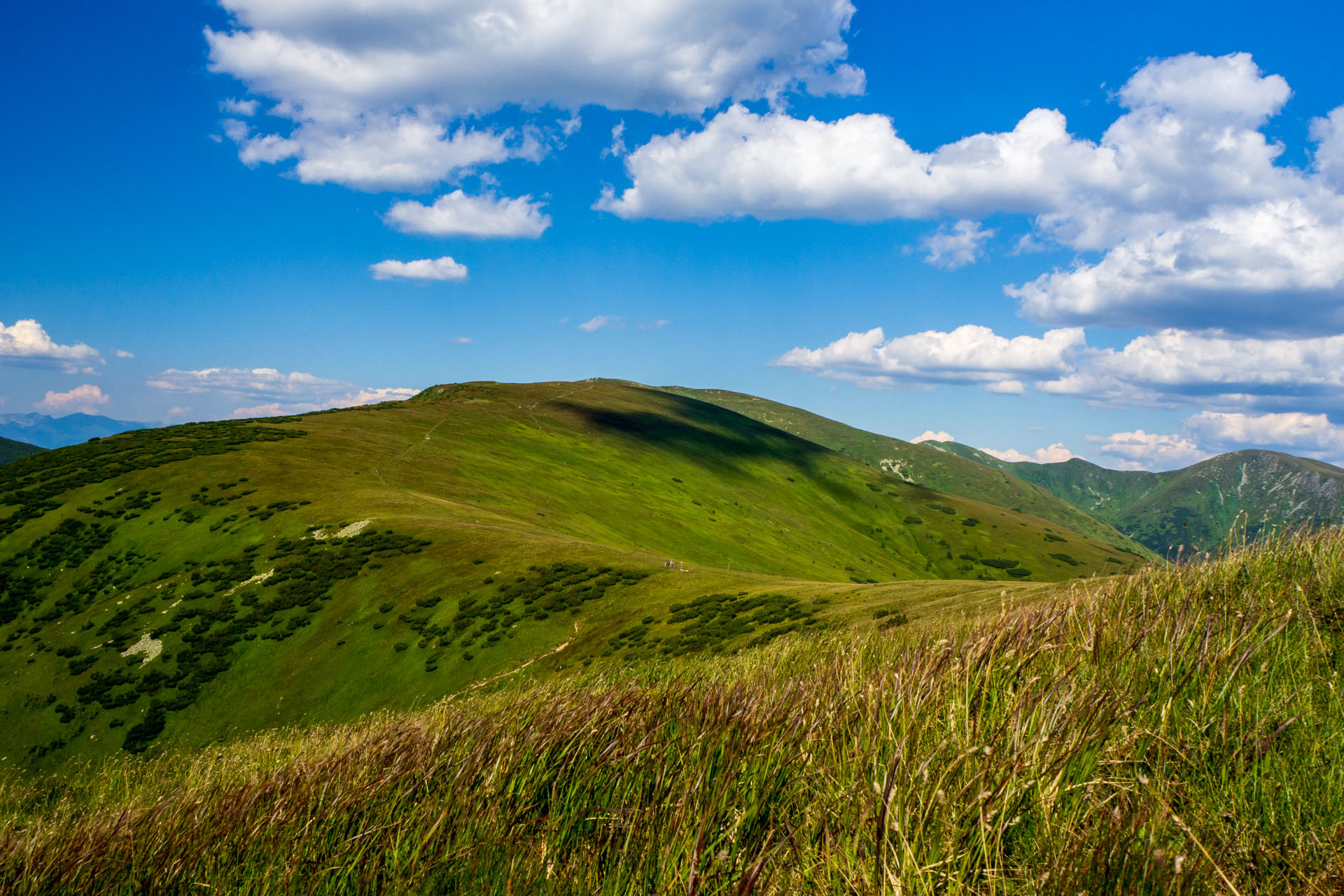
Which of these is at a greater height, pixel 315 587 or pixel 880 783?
pixel 880 783

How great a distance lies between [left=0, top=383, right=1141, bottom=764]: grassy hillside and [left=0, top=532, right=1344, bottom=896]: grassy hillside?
7.47m

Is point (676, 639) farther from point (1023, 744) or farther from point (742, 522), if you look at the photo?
point (742, 522)

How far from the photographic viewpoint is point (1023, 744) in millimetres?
3820

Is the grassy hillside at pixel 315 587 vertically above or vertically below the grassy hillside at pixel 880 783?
below

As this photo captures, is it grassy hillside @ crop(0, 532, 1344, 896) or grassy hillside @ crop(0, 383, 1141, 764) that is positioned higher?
grassy hillside @ crop(0, 532, 1344, 896)

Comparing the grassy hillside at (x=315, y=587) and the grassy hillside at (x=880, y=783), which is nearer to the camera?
the grassy hillside at (x=880, y=783)

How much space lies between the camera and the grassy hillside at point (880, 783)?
3.26 m

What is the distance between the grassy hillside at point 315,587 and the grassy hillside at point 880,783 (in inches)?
294

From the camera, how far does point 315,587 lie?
56500mm

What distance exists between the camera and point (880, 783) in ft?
12.3

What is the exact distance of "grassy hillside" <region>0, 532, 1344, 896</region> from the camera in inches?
128

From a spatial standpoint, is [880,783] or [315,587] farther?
[315,587]

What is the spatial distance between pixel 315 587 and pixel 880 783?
6197cm

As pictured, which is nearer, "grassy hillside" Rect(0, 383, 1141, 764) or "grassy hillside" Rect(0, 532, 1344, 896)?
"grassy hillside" Rect(0, 532, 1344, 896)
